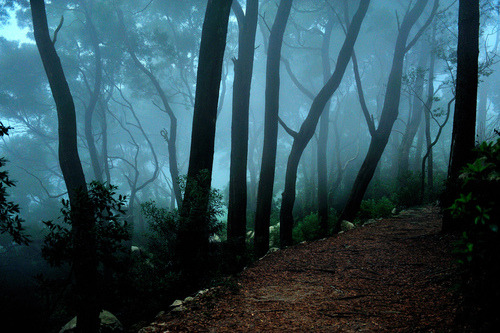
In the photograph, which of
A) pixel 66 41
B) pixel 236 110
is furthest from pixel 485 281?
pixel 66 41

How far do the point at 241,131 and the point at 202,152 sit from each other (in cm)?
204

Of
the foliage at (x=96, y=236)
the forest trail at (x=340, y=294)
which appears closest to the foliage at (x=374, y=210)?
the forest trail at (x=340, y=294)

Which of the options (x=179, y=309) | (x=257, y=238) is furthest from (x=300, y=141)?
(x=179, y=309)

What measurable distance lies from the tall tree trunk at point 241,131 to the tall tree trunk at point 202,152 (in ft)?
5.16

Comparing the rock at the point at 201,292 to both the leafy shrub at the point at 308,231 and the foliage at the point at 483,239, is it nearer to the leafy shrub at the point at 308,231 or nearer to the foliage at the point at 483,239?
the foliage at the point at 483,239

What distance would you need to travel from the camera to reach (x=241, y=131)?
264 inches

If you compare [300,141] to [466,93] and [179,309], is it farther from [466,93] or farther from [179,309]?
[179,309]

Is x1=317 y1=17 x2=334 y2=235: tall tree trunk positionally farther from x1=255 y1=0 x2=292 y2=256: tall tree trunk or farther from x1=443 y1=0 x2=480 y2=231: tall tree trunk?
x1=443 y1=0 x2=480 y2=231: tall tree trunk

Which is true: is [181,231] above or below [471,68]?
below

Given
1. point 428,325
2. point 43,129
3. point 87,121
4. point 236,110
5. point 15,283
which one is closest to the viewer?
point 428,325

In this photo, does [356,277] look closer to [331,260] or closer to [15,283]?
[331,260]

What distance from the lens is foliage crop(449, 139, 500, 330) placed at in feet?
5.10

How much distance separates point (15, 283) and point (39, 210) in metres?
21.6

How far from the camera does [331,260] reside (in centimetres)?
510
